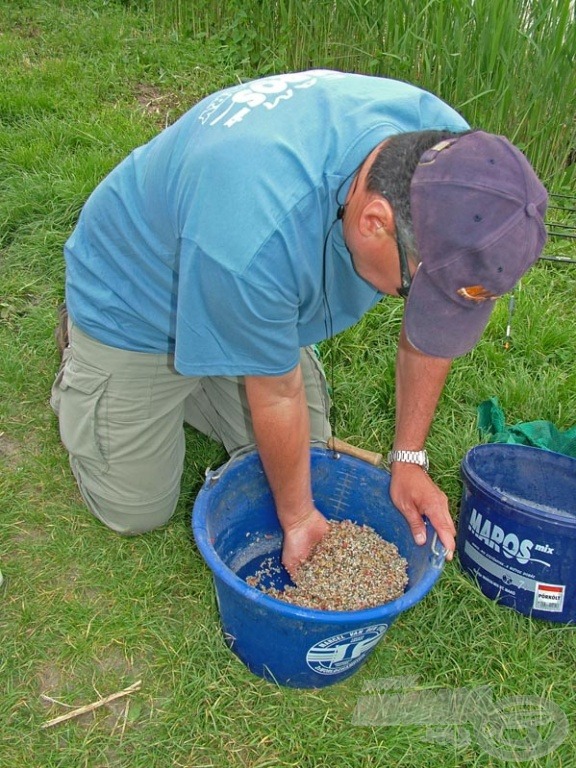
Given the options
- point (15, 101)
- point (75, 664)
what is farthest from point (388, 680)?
point (15, 101)

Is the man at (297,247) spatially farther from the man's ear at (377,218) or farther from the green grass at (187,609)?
the green grass at (187,609)

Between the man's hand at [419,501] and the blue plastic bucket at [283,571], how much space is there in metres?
0.04

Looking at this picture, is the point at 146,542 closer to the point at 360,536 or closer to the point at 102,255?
the point at 360,536

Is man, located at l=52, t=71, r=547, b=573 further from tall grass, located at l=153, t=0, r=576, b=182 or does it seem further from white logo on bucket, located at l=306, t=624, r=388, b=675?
tall grass, located at l=153, t=0, r=576, b=182

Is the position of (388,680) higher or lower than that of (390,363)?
lower

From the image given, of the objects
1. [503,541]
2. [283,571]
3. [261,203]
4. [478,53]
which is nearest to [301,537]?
[283,571]

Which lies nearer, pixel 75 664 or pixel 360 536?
pixel 75 664

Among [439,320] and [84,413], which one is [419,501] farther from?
[84,413]

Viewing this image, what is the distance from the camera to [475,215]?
138 centimetres

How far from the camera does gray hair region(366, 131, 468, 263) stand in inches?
56.7

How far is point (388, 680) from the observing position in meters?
2.09

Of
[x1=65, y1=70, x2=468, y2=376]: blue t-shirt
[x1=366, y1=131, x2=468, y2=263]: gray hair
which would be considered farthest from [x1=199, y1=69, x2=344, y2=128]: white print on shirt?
[x1=366, y1=131, x2=468, y2=263]: gray hair

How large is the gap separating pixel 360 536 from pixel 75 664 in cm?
80

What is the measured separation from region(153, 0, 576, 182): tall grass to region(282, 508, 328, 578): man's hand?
2.42 metres
